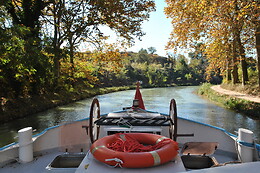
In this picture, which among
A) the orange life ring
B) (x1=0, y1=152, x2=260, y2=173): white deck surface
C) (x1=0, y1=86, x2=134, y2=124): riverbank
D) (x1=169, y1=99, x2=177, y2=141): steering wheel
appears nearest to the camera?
(x1=0, y1=152, x2=260, y2=173): white deck surface

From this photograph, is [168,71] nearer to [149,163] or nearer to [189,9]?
[189,9]

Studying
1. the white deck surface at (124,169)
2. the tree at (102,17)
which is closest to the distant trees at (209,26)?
the tree at (102,17)

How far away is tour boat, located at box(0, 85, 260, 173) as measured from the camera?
2.42 metres

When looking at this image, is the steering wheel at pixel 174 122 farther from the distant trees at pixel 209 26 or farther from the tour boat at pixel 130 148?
the distant trees at pixel 209 26

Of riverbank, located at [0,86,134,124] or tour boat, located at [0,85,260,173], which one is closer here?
tour boat, located at [0,85,260,173]

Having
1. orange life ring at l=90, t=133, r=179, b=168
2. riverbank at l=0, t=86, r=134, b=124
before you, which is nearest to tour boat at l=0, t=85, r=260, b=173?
orange life ring at l=90, t=133, r=179, b=168

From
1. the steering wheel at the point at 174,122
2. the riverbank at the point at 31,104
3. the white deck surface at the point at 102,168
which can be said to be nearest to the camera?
the white deck surface at the point at 102,168

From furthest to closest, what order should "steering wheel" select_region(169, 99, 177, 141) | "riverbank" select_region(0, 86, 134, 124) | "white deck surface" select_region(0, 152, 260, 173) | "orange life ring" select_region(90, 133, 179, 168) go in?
"riverbank" select_region(0, 86, 134, 124) < "steering wheel" select_region(169, 99, 177, 141) < "orange life ring" select_region(90, 133, 179, 168) < "white deck surface" select_region(0, 152, 260, 173)

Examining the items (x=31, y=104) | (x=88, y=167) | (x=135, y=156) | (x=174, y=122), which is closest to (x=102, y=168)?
(x=88, y=167)

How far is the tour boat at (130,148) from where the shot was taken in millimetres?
2420

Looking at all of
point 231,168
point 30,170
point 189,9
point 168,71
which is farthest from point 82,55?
point 168,71

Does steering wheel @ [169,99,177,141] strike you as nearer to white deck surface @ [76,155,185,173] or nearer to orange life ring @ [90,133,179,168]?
orange life ring @ [90,133,179,168]

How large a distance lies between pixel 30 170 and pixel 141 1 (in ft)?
45.4

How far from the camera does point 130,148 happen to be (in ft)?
8.76
